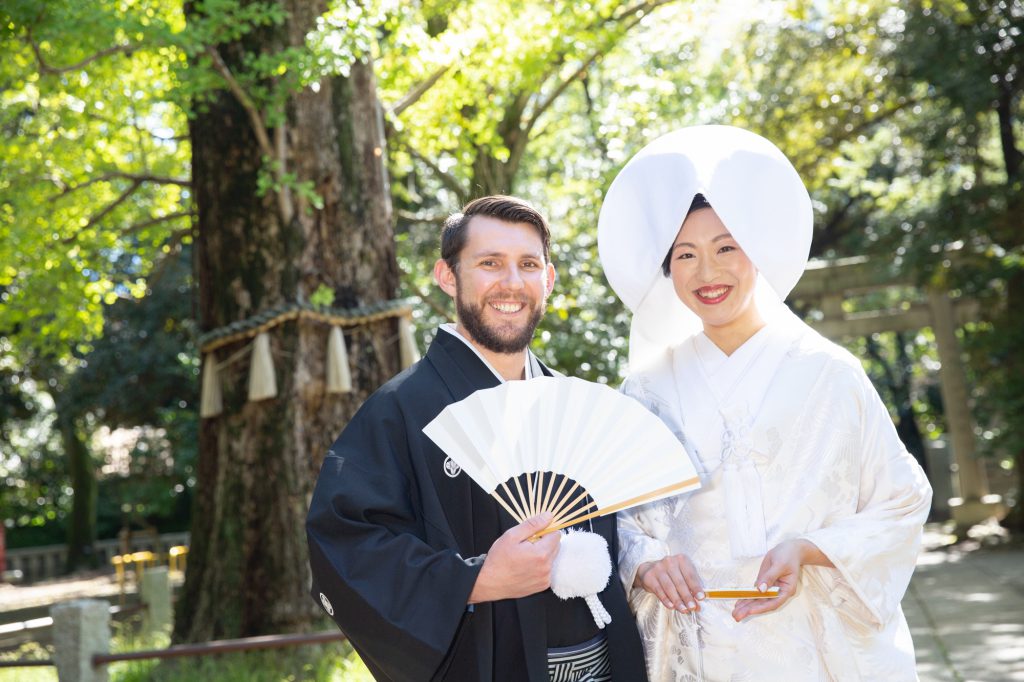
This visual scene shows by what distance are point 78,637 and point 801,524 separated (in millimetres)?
4002

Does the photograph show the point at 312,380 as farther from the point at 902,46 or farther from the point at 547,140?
the point at 902,46

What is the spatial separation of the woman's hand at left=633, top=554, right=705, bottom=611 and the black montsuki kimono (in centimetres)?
11

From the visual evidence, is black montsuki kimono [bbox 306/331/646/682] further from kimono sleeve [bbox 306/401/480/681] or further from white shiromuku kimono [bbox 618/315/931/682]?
white shiromuku kimono [bbox 618/315/931/682]

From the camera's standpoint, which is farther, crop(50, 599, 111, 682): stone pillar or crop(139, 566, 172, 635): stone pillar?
crop(139, 566, 172, 635): stone pillar

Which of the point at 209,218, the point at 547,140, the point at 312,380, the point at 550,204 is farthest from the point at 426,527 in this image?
the point at 547,140

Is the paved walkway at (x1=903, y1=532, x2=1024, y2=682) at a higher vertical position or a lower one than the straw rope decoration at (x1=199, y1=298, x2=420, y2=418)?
lower

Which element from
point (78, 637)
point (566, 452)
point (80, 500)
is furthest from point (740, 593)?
point (80, 500)

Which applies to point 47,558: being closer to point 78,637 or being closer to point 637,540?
point 78,637

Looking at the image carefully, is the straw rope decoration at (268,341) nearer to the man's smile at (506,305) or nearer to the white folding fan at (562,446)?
the man's smile at (506,305)

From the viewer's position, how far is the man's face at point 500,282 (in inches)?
102

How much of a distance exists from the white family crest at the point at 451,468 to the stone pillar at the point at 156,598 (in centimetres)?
641

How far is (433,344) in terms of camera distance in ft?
8.86

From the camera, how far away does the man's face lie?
2.58 meters

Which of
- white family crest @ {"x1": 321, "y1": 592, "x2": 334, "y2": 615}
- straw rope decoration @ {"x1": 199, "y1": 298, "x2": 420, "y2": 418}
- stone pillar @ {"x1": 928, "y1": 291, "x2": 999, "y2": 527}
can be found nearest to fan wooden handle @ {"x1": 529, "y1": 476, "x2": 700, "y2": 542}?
white family crest @ {"x1": 321, "y1": 592, "x2": 334, "y2": 615}
